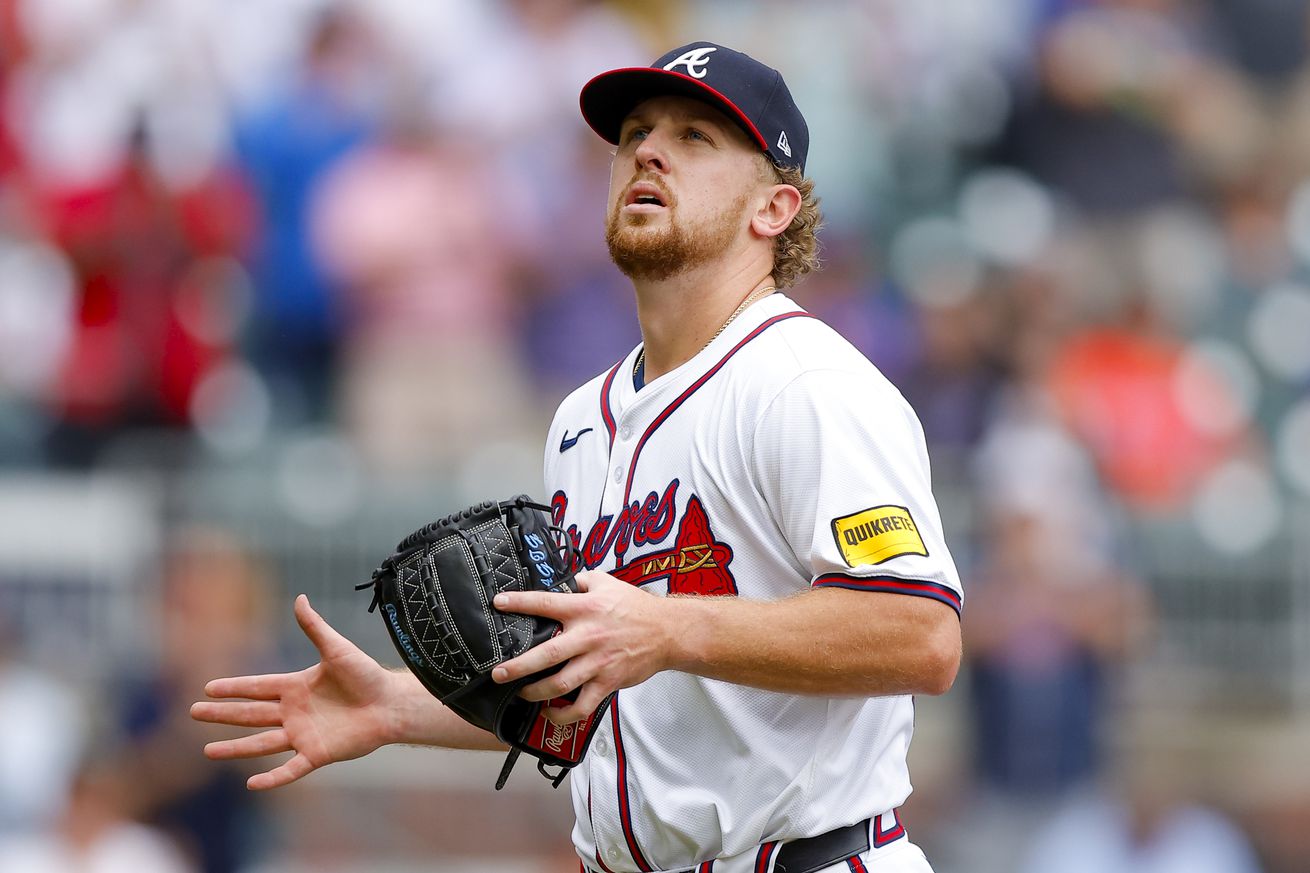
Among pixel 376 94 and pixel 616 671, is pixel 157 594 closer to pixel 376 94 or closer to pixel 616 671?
pixel 376 94

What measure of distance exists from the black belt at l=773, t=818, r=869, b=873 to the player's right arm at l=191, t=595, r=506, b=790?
0.67 metres

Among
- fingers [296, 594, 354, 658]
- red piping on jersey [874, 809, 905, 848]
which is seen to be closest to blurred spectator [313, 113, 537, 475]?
fingers [296, 594, 354, 658]

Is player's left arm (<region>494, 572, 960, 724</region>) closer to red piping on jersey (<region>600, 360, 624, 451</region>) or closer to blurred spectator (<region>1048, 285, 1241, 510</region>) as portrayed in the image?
red piping on jersey (<region>600, 360, 624, 451</region>)

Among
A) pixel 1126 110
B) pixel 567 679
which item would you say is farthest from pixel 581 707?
pixel 1126 110

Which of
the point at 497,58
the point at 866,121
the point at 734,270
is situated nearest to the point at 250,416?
the point at 497,58

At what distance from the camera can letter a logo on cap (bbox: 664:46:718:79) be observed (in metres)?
3.47

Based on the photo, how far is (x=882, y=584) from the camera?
298cm

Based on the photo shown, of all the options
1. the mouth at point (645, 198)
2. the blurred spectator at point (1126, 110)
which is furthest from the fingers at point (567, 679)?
the blurred spectator at point (1126, 110)

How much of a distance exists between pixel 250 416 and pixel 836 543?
5.93 m

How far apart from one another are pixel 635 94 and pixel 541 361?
17.2 feet

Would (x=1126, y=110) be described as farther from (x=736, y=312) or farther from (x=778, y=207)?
(x=736, y=312)

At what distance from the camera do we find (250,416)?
27.9ft

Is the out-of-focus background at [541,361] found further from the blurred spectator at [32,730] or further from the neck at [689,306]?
the neck at [689,306]

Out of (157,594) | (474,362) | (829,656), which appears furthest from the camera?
(474,362)
